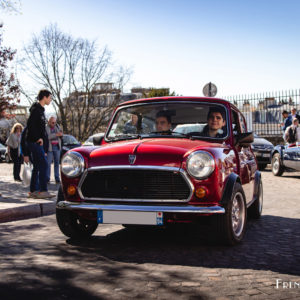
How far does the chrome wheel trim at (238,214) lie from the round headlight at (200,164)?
1.93ft

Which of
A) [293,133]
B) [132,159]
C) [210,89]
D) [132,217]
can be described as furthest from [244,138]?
[293,133]

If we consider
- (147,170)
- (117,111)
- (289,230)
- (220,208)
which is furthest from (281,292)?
(117,111)

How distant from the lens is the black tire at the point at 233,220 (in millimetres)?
4707

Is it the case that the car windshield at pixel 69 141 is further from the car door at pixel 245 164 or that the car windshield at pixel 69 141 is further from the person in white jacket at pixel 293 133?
the car door at pixel 245 164

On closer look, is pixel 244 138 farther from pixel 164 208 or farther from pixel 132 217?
pixel 132 217

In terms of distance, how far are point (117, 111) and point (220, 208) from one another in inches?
93.3

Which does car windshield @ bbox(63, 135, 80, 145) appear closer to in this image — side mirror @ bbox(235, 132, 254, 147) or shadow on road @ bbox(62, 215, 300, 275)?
shadow on road @ bbox(62, 215, 300, 275)

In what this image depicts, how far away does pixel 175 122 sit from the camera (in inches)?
228

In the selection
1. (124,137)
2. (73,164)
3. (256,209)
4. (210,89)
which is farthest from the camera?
(210,89)

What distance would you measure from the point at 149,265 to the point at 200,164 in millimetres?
1123

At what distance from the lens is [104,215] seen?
15.7ft

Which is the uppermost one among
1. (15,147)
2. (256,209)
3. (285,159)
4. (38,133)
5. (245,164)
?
(38,133)

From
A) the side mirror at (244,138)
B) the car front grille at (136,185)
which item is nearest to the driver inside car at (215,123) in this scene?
the side mirror at (244,138)

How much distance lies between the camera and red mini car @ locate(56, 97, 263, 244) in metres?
4.63
